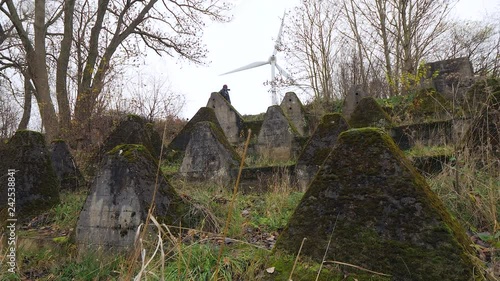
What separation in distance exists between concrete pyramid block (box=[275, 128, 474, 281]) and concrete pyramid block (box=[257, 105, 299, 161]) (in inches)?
241

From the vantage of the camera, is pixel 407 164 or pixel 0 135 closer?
pixel 407 164

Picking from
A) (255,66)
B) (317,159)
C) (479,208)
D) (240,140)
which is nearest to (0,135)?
(240,140)

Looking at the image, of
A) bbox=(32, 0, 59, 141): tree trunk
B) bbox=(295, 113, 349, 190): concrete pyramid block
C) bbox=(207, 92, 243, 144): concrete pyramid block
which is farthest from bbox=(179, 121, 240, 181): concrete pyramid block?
bbox=(32, 0, 59, 141): tree trunk

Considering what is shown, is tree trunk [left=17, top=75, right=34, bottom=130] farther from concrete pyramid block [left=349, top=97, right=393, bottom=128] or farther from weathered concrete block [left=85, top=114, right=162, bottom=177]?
concrete pyramid block [left=349, top=97, right=393, bottom=128]

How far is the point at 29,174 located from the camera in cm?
552

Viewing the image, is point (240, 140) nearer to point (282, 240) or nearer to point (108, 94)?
point (108, 94)

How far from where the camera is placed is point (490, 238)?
278 centimetres

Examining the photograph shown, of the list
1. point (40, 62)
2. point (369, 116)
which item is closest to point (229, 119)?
point (369, 116)

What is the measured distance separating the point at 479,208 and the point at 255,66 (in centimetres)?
2442

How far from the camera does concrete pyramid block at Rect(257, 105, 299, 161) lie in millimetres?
8977

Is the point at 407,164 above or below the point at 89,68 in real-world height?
below

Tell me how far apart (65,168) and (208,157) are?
263 centimetres

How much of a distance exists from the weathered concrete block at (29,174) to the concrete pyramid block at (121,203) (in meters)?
1.78

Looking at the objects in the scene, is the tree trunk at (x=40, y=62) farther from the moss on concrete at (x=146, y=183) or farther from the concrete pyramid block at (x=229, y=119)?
the moss on concrete at (x=146, y=183)
